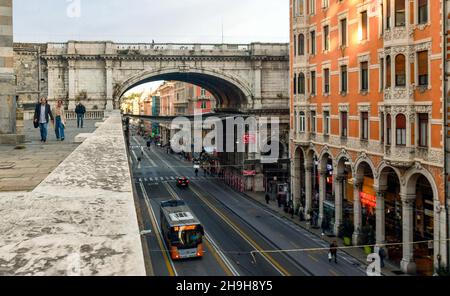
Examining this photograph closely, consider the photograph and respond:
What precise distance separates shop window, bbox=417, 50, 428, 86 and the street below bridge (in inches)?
348

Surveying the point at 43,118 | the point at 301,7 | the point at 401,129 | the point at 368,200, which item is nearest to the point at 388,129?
the point at 401,129

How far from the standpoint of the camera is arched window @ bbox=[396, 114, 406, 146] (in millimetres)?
→ 24031

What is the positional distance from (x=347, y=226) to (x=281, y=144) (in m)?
22.3

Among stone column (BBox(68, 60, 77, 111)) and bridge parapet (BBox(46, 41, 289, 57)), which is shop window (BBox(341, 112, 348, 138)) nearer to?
bridge parapet (BBox(46, 41, 289, 57))

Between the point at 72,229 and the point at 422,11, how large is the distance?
77.0 feet

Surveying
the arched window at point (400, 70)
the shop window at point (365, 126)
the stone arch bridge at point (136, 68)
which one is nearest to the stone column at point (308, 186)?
the shop window at point (365, 126)

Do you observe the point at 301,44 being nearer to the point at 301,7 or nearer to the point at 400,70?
the point at 301,7

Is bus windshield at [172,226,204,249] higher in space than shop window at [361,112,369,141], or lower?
lower

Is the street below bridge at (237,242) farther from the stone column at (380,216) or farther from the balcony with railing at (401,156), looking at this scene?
the balcony with railing at (401,156)

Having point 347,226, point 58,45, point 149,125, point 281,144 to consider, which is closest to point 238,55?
point 281,144

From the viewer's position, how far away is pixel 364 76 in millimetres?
29000

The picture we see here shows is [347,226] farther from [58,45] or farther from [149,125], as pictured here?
[149,125]

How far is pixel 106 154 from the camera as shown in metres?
7.75

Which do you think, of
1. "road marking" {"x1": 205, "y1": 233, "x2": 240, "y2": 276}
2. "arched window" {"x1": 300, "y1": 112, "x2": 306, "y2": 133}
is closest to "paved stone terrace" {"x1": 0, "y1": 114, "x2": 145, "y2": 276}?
"road marking" {"x1": 205, "y1": 233, "x2": 240, "y2": 276}
